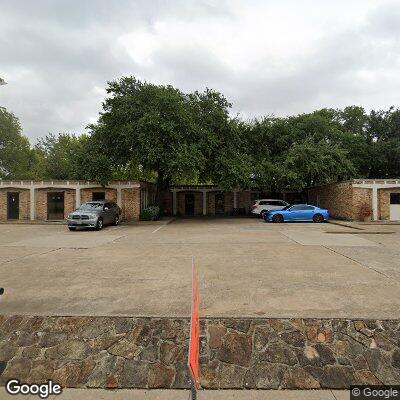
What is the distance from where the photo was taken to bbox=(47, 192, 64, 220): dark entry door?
2612cm

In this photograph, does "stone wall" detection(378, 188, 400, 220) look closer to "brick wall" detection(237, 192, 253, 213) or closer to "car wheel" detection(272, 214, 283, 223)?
"car wheel" detection(272, 214, 283, 223)

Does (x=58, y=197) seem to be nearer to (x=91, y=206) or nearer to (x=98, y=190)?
(x=98, y=190)

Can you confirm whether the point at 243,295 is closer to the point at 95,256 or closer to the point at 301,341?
the point at 301,341

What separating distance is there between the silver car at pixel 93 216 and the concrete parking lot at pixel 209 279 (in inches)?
232

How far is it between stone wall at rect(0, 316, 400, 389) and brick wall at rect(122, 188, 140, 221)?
19703 mm

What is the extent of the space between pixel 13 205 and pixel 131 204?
939 centimetres

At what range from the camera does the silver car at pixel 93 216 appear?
60.2 ft

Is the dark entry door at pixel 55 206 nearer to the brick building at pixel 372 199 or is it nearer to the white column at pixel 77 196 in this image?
the white column at pixel 77 196

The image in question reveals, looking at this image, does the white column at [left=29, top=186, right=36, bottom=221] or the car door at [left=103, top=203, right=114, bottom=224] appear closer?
the car door at [left=103, top=203, right=114, bottom=224]

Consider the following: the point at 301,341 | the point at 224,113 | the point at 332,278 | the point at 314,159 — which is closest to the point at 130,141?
the point at 224,113

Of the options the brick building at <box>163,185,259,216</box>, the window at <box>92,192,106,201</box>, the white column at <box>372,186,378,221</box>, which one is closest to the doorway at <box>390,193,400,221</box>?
the white column at <box>372,186,378,221</box>

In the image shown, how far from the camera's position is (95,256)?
1027 centimetres

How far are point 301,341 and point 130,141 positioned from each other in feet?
61.1

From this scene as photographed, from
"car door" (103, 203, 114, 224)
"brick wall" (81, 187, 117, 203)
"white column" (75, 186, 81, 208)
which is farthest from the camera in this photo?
"white column" (75, 186, 81, 208)
